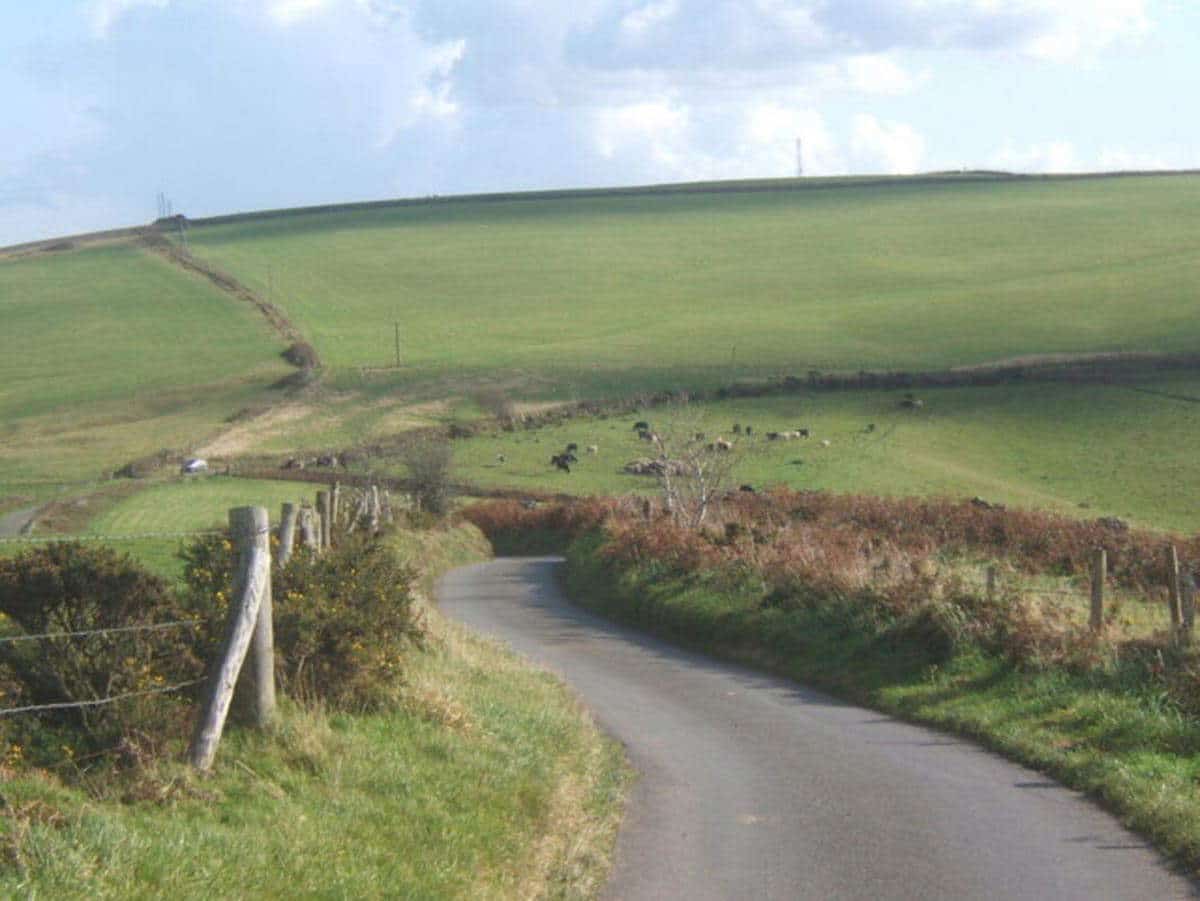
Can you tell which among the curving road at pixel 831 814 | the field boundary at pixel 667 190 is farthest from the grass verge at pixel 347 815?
the field boundary at pixel 667 190

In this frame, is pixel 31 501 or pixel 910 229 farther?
pixel 910 229

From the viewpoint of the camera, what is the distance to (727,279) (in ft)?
357

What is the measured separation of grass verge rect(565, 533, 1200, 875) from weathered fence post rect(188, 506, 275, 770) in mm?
6116

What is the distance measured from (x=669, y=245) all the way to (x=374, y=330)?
35121mm

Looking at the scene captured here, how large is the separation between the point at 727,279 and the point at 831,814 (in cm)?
9828

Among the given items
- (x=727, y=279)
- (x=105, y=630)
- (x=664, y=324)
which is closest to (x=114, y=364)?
(x=664, y=324)

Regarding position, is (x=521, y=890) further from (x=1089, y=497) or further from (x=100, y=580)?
(x=1089, y=497)

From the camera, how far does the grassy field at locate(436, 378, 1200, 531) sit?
179 ft

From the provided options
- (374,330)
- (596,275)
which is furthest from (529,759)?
(596,275)

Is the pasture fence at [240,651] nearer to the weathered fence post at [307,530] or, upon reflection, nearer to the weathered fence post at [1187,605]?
the weathered fence post at [307,530]

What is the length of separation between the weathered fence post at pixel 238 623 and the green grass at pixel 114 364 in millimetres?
51573

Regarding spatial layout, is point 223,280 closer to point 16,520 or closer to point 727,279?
point 727,279

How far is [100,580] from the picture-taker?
32.5 ft

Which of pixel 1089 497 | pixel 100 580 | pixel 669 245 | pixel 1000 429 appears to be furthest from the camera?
pixel 669 245
